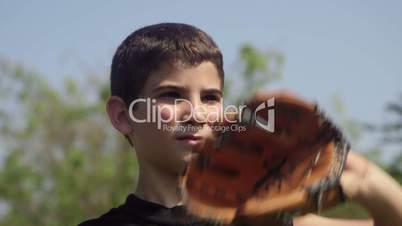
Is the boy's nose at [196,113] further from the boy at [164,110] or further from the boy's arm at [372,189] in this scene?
the boy's arm at [372,189]

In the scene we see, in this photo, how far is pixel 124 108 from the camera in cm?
298

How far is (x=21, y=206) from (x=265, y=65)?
1048cm

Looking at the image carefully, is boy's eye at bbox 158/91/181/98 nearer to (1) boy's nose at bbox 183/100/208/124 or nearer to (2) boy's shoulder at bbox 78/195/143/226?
(1) boy's nose at bbox 183/100/208/124

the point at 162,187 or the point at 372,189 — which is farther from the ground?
the point at 372,189

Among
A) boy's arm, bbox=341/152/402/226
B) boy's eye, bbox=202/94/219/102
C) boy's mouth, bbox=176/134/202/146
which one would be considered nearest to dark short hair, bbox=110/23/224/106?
boy's eye, bbox=202/94/219/102

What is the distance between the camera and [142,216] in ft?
8.88

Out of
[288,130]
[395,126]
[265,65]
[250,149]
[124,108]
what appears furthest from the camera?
[265,65]

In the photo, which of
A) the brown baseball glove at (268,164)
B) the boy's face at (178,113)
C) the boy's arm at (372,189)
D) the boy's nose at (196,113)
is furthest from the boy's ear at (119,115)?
the boy's arm at (372,189)

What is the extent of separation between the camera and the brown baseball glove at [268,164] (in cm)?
184

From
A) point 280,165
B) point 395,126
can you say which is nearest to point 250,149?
point 280,165

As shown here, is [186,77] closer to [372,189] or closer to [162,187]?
[162,187]

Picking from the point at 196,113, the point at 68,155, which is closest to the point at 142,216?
the point at 196,113

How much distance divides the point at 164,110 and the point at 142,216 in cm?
40

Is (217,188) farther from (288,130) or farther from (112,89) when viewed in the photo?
(112,89)
